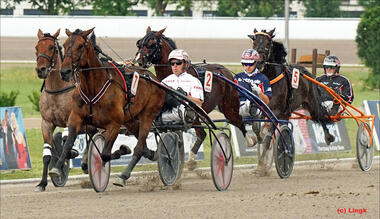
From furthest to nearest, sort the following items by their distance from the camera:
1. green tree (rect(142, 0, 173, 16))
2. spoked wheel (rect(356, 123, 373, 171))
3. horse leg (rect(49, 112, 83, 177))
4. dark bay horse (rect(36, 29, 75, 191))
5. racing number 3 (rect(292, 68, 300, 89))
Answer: green tree (rect(142, 0, 173, 16)) → spoked wheel (rect(356, 123, 373, 171)) → racing number 3 (rect(292, 68, 300, 89)) → dark bay horse (rect(36, 29, 75, 191)) → horse leg (rect(49, 112, 83, 177))

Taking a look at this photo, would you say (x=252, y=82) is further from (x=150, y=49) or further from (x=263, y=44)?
(x=150, y=49)

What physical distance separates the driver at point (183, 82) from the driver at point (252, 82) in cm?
171

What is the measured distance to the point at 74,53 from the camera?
34.1 feet

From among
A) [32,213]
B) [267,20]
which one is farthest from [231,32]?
[32,213]

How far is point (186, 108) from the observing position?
11.7m

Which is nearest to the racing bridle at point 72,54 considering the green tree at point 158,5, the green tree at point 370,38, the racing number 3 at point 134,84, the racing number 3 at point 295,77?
the racing number 3 at point 134,84

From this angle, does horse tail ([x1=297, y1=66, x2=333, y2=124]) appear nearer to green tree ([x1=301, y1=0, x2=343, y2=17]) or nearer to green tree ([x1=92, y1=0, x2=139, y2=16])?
green tree ([x1=92, y1=0, x2=139, y2=16])

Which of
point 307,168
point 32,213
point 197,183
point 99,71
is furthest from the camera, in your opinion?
point 307,168

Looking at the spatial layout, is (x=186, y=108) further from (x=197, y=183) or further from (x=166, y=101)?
(x=197, y=183)

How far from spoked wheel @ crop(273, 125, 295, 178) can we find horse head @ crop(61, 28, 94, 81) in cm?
406

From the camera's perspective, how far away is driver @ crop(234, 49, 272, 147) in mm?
13312

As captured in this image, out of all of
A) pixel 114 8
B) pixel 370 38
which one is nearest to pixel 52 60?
pixel 370 38

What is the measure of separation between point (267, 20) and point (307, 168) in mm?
26883

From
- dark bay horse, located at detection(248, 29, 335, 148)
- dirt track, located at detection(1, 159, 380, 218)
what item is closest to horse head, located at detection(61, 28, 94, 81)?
dirt track, located at detection(1, 159, 380, 218)
